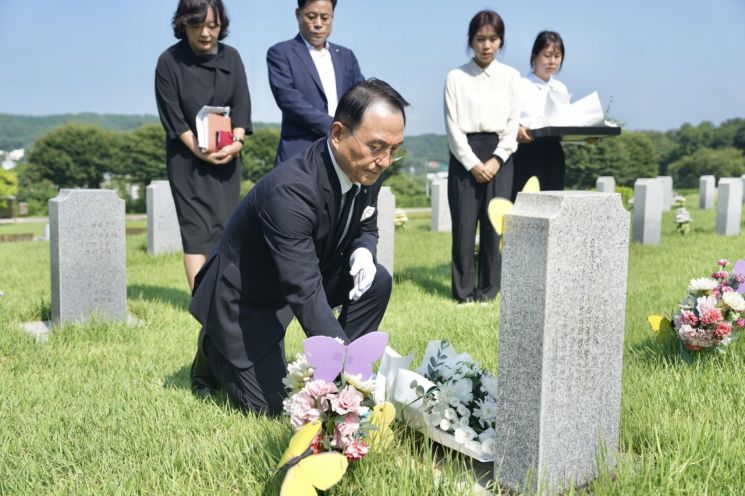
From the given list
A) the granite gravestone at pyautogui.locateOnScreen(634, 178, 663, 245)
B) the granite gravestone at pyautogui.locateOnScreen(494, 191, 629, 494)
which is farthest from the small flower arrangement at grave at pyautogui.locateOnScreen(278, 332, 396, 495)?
the granite gravestone at pyautogui.locateOnScreen(634, 178, 663, 245)

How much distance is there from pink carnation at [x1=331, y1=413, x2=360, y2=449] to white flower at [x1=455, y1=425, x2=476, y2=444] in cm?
48

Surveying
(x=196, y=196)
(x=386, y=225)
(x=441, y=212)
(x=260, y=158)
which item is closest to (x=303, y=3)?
(x=196, y=196)

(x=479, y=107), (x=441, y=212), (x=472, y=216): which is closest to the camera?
(x=479, y=107)

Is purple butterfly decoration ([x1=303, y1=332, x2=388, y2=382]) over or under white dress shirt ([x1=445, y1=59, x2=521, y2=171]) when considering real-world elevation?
under

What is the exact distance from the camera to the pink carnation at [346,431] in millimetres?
2186

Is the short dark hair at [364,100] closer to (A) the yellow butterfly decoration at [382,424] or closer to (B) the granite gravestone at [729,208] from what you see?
(A) the yellow butterfly decoration at [382,424]

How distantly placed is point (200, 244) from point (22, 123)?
216015mm

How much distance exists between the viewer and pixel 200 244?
5.28 metres

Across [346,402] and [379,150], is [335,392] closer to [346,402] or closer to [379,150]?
[346,402]

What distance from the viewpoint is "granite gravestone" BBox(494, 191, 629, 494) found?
6.89 feet

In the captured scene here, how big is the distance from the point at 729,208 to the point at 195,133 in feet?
29.1

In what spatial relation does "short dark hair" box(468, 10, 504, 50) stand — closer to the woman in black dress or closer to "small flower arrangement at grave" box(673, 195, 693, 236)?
the woman in black dress

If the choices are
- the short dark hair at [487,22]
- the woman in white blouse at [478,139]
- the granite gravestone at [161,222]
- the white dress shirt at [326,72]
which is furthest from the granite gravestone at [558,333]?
the granite gravestone at [161,222]

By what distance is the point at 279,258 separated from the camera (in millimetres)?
2678
